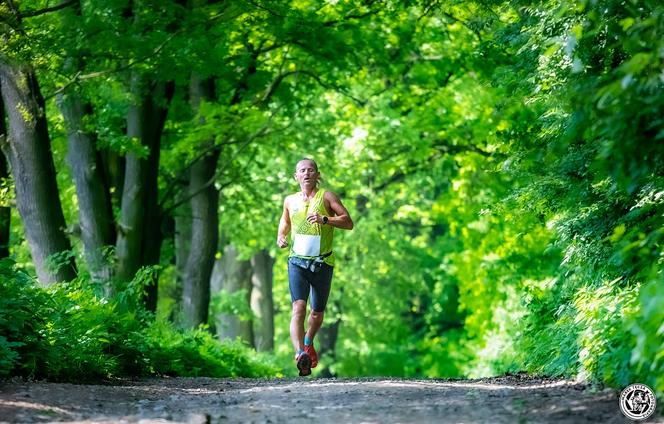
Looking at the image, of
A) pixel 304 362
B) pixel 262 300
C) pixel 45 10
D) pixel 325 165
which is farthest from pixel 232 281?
pixel 304 362

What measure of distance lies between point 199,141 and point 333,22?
3.31 meters

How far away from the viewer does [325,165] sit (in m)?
29.0

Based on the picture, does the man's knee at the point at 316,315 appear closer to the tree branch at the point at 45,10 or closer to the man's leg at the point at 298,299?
the man's leg at the point at 298,299

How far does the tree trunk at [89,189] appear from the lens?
17.0m

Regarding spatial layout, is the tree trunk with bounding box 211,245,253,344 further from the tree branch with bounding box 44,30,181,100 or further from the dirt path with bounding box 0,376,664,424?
the dirt path with bounding box 0,376,664,424

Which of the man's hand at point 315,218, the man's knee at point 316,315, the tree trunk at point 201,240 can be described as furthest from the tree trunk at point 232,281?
the man's hand at point 315,218

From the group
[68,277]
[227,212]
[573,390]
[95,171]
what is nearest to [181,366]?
[68,277]

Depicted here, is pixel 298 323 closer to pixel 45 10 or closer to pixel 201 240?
pixel 45 10

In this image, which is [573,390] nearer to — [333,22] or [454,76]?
[333,22]

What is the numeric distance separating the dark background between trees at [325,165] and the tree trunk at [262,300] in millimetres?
94

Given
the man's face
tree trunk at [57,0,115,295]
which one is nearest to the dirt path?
the man's face

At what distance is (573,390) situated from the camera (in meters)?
8.66

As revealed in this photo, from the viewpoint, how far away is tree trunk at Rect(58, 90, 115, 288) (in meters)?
17.0

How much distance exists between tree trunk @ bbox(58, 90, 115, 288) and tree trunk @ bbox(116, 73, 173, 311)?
0.31 metres
